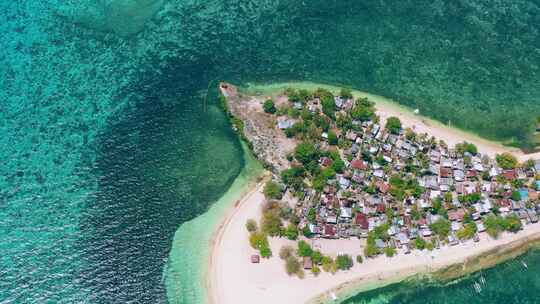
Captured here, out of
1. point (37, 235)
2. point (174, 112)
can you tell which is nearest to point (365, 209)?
point (174, 112)

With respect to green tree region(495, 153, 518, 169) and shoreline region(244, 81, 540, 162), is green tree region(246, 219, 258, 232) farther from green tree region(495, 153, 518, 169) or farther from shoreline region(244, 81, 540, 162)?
green tree region(495, 153, 518, 169)

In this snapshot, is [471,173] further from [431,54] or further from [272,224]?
[272,224]

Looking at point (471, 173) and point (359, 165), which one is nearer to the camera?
point (471, 173)

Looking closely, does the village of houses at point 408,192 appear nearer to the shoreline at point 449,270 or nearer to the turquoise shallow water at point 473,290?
the shoreline at point 449,270

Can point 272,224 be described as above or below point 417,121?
below

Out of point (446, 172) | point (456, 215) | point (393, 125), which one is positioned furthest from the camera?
point (393, 125)

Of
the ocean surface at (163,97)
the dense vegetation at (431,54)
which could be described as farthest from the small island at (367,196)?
the dense vegetation at (431,54)

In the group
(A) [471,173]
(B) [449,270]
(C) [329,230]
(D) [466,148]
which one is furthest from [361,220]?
(D) [466,148]
